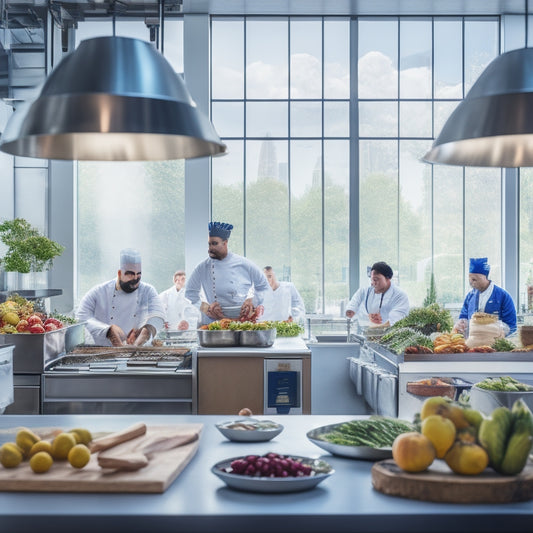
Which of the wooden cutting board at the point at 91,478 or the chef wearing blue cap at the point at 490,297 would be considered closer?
the wooden cutting board at the point at 91,478

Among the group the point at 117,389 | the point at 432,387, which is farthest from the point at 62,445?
the point at 432,387

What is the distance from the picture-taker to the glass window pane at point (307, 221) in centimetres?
938

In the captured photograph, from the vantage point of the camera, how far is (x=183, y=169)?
9.44 metres

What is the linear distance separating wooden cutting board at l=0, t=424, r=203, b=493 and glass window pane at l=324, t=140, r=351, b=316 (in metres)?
7.46

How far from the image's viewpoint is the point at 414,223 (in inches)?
371

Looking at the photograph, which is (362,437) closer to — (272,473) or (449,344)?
(272,473)

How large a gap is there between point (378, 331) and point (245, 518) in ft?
14.6

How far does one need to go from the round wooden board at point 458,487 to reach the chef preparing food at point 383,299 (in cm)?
516

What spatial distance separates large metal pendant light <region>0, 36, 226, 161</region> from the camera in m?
1.97

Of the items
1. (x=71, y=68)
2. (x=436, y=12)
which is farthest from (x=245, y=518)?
(x=436, y=12)

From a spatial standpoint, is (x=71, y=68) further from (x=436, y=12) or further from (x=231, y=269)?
(x=436, y=12)

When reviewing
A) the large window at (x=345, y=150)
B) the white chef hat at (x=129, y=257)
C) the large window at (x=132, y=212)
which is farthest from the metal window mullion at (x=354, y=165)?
the white chef hat at (x=129, y=257)

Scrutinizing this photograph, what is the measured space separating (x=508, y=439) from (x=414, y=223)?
7.88m

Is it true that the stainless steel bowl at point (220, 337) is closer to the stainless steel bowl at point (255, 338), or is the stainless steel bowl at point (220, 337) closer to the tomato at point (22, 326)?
the stainless steel bowl at point (255, 338)
